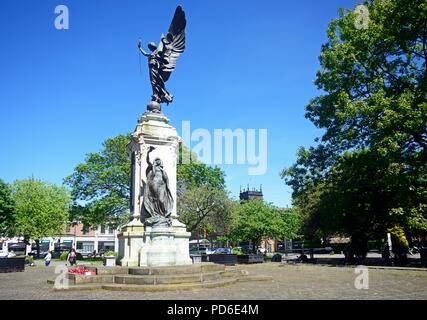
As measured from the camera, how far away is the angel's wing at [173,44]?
725 inches

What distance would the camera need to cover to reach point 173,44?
18.7 metres

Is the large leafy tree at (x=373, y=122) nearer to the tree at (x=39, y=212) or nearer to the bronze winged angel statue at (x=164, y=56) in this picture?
the bronze winged angel statue at (x=164, y=56)

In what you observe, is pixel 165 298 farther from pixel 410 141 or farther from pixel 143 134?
pixel 410 141

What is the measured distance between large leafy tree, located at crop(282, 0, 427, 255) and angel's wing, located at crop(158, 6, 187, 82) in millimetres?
10126

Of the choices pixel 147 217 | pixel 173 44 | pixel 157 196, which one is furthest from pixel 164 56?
pixel 147 217

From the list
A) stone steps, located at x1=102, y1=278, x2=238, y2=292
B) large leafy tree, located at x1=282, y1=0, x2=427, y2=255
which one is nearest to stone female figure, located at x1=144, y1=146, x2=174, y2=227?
stone steps, located at x1=102, y1=278, x2=238, y2=292

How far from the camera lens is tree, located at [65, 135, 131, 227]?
128 feet

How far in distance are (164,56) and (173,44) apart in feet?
2.72

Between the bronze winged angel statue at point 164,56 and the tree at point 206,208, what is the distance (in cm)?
2301

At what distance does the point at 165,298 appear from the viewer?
9.44m

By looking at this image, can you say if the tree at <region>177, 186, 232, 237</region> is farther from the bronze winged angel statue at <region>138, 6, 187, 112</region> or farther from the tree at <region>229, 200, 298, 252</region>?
the bronze winged angel statue at <region>138, 6, 187, 112</region>

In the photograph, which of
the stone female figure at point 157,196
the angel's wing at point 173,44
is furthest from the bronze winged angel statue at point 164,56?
the stone female figure at point 157,196
